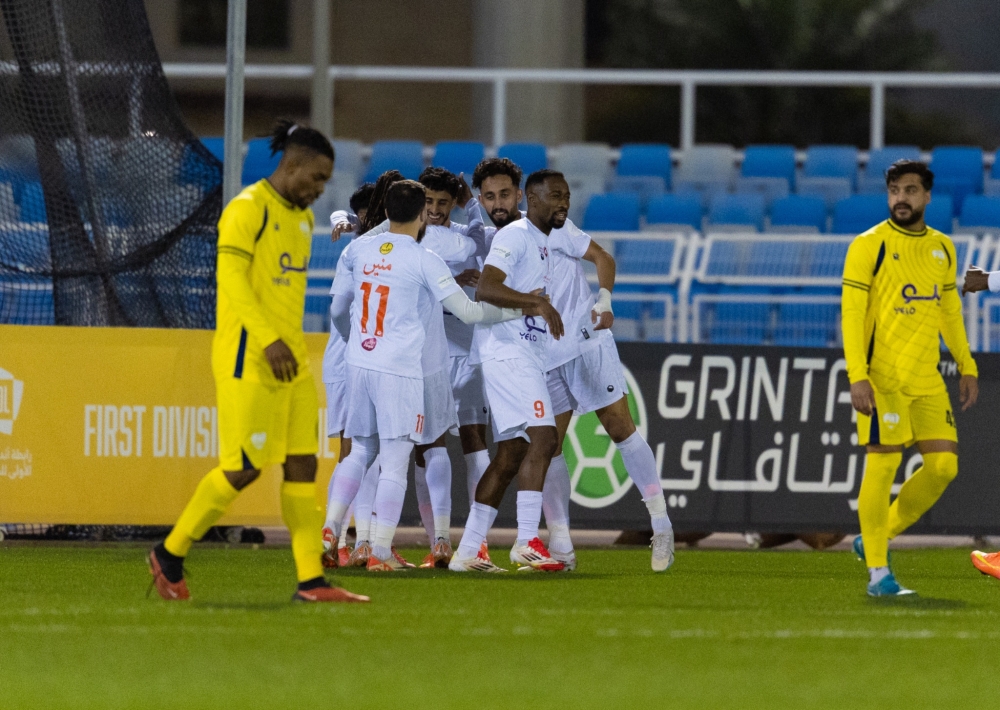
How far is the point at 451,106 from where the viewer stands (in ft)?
114

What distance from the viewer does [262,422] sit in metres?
7.36

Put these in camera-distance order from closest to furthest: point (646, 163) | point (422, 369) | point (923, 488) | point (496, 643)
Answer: point (496, 643) → point (923, 488) → point (422, 369) → point (646, 163)

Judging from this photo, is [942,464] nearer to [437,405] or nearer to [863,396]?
[863,396]

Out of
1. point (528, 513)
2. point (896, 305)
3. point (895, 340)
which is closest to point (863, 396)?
point (895, 340)

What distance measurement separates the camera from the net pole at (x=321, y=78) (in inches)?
779

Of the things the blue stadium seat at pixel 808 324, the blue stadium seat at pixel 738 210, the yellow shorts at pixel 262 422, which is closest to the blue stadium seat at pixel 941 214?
the blue stadium seat at pixel 738 210

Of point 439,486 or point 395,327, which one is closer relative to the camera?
point 395,327

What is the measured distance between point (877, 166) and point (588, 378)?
414 inches

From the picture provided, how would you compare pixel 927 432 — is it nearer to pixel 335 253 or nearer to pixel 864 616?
pixel 864 616

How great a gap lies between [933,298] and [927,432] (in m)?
0.64

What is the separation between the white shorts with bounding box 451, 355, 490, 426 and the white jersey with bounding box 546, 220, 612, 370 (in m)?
0.51

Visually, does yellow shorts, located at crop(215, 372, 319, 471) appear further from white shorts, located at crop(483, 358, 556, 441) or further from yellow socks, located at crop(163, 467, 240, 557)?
white shorts, located at crop(483, 358, 556, 441)

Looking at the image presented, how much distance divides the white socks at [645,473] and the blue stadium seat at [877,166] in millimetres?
9920

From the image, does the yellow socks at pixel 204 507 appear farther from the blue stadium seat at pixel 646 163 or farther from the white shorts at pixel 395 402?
the blue stadium seat at pixel 646 163
